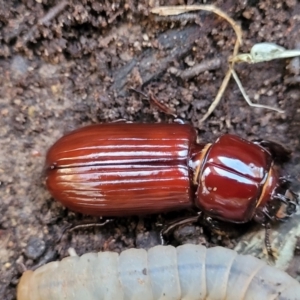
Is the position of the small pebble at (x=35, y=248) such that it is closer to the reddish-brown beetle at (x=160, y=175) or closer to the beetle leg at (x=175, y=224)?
the reddish-brown beetle at (x=160, y=175)

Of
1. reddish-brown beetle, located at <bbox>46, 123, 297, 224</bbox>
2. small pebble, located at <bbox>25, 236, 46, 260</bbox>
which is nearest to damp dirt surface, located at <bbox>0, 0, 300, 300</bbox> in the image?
small pebble, located at <bbox>25, 236, 46, 260</bbox>

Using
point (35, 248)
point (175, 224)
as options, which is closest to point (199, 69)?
point (175, 224)

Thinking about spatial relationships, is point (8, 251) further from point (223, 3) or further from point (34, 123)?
point (223, 3)

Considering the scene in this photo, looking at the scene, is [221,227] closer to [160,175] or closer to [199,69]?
[160,175]

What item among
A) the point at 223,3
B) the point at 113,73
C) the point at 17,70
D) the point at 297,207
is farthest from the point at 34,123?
the point at 297,207

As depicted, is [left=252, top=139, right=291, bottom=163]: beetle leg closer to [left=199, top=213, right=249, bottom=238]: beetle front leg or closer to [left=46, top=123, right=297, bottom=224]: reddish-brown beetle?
[left=46, top=123, right=297, bottom=224]: reddish-brown beetle
